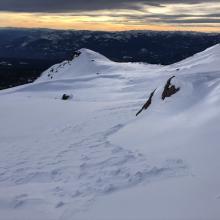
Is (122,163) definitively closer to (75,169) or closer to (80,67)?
(75,169)

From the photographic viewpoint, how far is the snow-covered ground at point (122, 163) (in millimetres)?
10211

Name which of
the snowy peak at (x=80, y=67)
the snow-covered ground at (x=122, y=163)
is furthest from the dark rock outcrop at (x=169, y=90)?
the snowy peak at (x=80, y=67)

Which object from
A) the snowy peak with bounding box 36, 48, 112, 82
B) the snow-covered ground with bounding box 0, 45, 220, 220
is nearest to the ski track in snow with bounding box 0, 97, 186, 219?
the snow-covered ground with bounding box 0, 45, 220, 220

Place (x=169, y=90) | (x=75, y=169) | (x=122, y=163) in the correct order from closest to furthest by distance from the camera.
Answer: (x=122, y=163) < (x=75, y=169) < (x=169, y=90)

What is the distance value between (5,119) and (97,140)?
12329mm

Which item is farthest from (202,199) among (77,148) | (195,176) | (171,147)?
(77,148)

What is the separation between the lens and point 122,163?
44.7 ft

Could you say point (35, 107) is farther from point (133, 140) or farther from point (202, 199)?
point (202, 199)

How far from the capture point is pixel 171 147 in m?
14.0

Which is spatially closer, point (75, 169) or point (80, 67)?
point (75, 169)

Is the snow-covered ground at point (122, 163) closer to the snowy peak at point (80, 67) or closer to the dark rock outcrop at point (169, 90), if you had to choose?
the dark rock outcrop at point (169, 90)

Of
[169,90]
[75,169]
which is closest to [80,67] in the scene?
[169,90]

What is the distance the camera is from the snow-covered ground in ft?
33.5

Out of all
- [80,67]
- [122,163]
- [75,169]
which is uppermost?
[122,163]
